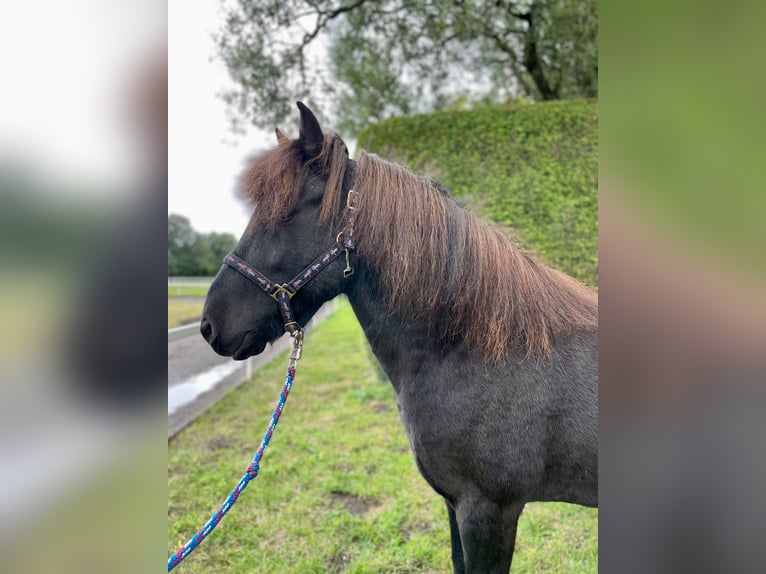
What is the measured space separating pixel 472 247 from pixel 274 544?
2.47 meters

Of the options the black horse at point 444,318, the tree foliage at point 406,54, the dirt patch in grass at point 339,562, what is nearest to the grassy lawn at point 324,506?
the dirt patch in grass at point 339,562

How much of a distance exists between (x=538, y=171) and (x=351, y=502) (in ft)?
12.7

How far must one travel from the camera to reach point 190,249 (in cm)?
573

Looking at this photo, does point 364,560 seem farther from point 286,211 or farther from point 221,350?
point 286,211

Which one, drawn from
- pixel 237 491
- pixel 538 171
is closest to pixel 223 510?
pixel 237 491

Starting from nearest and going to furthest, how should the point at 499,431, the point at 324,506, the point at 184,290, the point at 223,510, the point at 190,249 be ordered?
the point at 223,510, the point at 499,431, the point at 324,506, the point at 184,290, the point at 190,249

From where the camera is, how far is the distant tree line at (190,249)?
17.7 ft

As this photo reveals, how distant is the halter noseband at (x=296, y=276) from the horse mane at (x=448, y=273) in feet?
0.14

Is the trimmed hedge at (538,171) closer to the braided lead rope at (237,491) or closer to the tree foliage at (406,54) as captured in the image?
the tree foliage at (406,54)

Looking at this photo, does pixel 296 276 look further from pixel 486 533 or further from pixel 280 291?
pixel 486 533
